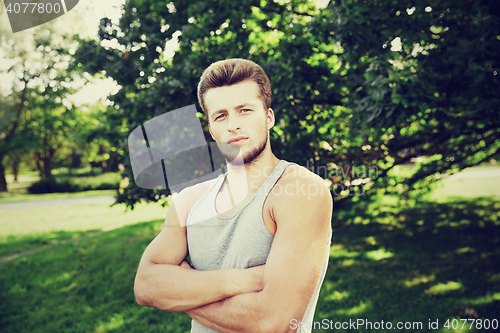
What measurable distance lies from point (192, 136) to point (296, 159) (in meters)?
1.35

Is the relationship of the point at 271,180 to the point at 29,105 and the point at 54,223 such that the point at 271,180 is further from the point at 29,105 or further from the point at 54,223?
the point at 29,105

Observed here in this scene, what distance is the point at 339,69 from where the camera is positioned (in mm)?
3768

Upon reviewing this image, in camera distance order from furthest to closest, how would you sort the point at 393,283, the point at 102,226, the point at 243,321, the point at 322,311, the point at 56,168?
1. the point at 56,168
2. the point at 102,226
3. the point at 393,283
4. the point at 322,311
5. the point at 243,321

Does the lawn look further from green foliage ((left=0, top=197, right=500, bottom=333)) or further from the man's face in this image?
the man's face

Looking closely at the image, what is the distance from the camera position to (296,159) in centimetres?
389

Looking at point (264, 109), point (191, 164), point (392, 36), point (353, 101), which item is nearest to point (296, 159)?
point (353, 101)

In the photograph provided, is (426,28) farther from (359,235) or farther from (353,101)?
(359,235)

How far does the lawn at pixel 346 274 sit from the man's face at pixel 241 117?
10.8 ft

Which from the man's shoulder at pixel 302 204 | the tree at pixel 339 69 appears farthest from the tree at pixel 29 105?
the man's shoulder at pixel 302 204

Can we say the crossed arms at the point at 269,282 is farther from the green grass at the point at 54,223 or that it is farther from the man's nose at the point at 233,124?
the green grass at the point at 54,223

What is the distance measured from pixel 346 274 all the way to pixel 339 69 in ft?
12.4

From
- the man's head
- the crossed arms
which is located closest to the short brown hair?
the man's head

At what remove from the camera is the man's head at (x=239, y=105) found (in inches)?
63.6

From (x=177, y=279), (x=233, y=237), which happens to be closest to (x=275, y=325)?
(x=233, y=237)
